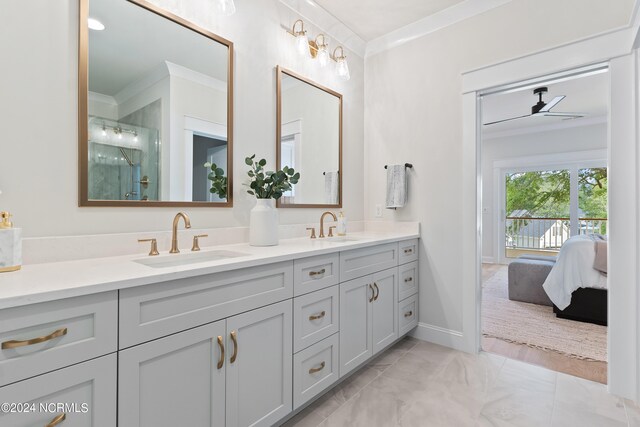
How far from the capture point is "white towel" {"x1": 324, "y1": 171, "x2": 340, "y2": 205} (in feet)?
8.63

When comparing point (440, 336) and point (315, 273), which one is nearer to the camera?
point (315, 273)

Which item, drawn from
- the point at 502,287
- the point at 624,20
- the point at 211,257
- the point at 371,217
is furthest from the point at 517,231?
the point at 211,257

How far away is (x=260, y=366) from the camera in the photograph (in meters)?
1.37

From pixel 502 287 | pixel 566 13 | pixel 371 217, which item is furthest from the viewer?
pixel 502 287

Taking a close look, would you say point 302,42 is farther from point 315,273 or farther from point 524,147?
point 524,147

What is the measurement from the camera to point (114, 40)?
1460 mm

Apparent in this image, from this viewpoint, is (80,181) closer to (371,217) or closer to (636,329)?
(371,217)

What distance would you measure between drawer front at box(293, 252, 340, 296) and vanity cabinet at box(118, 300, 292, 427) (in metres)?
0.12

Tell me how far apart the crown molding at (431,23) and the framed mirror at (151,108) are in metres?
1.58

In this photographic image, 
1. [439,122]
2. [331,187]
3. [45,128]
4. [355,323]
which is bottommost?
[355,323]

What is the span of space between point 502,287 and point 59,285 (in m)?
4.73

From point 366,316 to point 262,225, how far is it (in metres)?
Result: 0.89

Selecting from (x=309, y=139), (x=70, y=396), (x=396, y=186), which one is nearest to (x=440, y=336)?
(x=396, y=186)

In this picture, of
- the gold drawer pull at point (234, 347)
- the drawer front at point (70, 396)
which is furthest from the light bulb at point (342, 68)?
the drawer front at point (70, 396)
